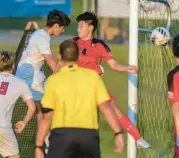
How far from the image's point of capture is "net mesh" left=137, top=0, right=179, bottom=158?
9500mm

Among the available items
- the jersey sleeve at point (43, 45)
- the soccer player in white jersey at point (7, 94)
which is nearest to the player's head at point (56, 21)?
the jersey sleeve at point (43, 45)

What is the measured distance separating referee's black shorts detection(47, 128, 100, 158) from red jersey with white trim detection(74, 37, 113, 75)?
236 cm

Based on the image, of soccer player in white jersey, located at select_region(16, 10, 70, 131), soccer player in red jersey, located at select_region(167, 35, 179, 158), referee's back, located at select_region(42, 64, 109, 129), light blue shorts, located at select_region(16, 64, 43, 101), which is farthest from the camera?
light blue shorts, located at select_region(16, 64, 43, 101)

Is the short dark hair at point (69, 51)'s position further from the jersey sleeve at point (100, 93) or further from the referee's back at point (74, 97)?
the jersey sleeve at point (100, 93)

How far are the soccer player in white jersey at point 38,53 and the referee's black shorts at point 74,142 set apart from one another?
7.96 ft

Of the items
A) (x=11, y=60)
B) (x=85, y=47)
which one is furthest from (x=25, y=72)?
(x=11, y=60)

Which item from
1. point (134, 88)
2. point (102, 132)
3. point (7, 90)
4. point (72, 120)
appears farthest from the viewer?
point (102, 132)

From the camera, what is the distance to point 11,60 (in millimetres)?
7484

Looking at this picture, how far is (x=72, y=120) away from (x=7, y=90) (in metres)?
1.29

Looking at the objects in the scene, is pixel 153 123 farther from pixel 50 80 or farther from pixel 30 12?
pixel 50 80

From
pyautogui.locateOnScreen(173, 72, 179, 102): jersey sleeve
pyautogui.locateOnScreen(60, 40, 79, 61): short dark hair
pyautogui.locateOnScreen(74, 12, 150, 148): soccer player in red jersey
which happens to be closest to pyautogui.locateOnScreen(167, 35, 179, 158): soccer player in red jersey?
pyautogui.locateOnScreen(173, 72, 179, 102): jersey sleeve

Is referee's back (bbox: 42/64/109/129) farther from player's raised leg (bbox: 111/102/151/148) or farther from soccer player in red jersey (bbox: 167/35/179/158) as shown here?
player's raised leg (bbox: 111/102/151/148)

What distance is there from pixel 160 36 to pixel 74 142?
2.75 meters

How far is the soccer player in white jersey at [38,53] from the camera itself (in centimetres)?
884
